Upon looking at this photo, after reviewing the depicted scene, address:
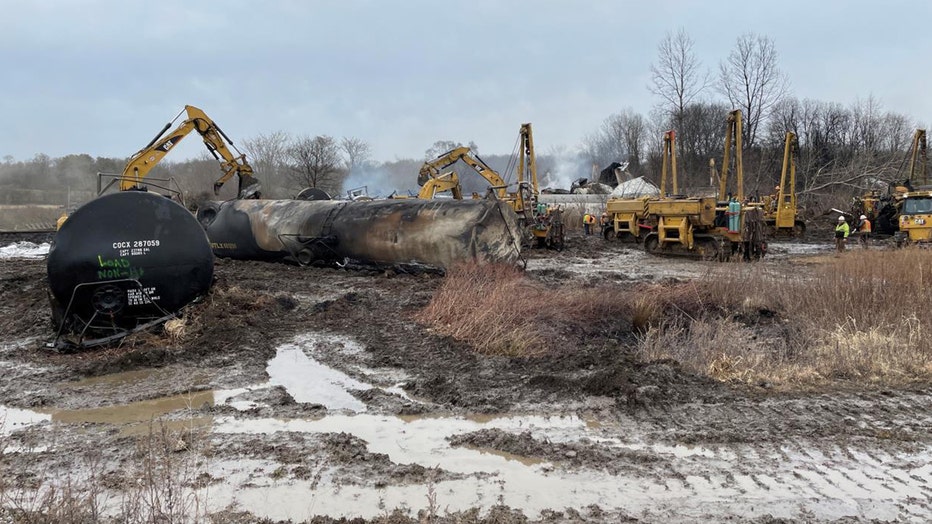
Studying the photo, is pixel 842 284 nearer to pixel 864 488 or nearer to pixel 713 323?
pixel 713 323

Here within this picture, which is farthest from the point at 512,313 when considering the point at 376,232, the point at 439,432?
the point at 376,232

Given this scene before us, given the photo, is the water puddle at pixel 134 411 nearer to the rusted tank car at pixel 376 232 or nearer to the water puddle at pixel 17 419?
the water puddle at pixel 17 419

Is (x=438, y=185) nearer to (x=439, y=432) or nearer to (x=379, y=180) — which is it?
(x=439, y=432)

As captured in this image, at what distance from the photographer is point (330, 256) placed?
1477 centimetres

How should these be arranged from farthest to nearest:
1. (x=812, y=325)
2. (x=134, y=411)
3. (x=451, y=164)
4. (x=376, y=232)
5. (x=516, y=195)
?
(x=451, y=164) → (x=516, y=195) → (x=376, y=232) → (x=812, y=325) → (x=134, y=411)

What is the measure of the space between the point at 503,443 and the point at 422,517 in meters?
1.35

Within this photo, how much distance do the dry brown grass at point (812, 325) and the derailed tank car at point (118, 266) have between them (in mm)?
6243

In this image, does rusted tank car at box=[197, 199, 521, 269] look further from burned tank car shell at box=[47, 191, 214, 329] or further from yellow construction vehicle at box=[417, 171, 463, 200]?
burned tank car shell at box=[47, 191, 214, 329]

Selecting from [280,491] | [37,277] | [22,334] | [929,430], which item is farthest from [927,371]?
[37,277]

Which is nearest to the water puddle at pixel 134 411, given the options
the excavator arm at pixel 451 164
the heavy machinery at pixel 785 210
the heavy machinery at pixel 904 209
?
the excavator arm at pixel 451 164

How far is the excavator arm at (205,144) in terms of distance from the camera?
18609 millimetres

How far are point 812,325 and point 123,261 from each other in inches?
348

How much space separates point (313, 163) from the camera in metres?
39.5

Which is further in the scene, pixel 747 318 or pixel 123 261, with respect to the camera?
pixel 747 318
